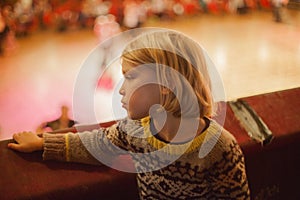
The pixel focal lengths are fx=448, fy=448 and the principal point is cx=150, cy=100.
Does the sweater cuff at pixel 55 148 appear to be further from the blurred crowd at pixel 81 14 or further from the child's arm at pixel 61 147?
the blurred crowd at pixel 81 14

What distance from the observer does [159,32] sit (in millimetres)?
669

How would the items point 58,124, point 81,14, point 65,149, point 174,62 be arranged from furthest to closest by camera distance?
point 81,14 < point 58,124 < point 65,149 < point 174,62

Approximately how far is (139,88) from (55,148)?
0.23 m

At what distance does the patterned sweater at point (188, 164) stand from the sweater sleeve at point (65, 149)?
0.26ft

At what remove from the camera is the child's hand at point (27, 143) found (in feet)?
2.68

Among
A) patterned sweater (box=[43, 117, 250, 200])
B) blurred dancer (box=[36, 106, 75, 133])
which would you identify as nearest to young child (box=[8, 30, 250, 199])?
patterned sweater (box=[43, 117, 250, 200])

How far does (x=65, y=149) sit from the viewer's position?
80 centimetres

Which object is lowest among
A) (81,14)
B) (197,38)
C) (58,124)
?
(58,124)

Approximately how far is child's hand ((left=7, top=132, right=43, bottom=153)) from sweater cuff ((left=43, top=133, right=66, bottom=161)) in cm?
2

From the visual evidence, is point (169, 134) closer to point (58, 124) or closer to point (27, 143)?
point (27, 143)

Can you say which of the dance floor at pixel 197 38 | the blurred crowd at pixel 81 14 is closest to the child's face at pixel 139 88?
the dance floor at pixel 197 38

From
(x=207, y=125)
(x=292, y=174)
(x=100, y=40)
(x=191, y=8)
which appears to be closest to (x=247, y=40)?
(x=191, y=8)

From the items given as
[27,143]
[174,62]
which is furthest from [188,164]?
[27,143]

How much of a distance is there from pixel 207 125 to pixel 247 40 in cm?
143
